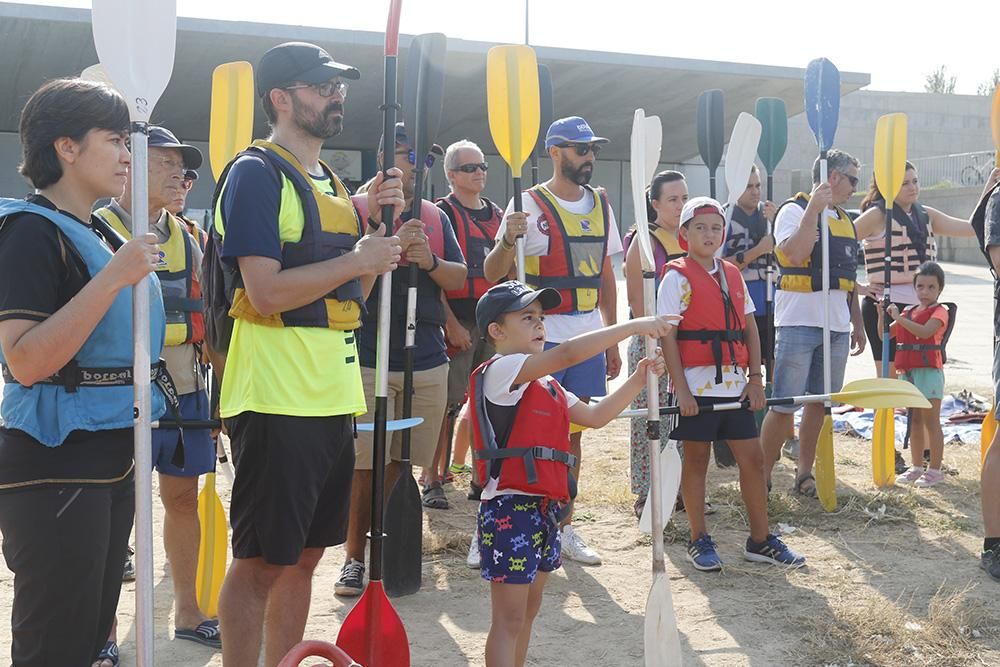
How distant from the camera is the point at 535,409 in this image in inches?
110

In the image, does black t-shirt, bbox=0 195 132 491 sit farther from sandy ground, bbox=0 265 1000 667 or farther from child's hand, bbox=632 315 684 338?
sandy ground, bbox=0 265 1000 667

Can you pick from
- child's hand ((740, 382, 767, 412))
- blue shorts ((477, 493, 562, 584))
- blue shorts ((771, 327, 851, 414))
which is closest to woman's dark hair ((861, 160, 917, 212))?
blue shorts ((771, 327, 851, 414))

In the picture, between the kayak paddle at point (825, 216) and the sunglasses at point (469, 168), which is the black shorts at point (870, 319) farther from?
the sunglasses at point (469, 168)

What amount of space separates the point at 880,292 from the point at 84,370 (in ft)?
17.9

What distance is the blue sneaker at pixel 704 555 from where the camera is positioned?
4.29 metres

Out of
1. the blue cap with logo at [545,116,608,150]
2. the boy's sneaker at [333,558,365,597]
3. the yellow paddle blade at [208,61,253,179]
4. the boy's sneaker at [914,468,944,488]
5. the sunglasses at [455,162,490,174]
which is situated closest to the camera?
the boy's sneaker at [333,558,365,597]

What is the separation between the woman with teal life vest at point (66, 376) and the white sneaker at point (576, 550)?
2.51 meters

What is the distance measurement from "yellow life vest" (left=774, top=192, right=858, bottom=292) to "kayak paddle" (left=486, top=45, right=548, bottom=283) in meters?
1.72

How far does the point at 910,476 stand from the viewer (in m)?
5.89

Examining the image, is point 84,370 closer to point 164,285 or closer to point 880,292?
point 164,285

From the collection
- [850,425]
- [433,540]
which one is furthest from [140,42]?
[850,425]

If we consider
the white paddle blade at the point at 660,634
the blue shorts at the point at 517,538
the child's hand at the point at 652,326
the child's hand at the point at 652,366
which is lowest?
the white paddle blade at the point at 660,634

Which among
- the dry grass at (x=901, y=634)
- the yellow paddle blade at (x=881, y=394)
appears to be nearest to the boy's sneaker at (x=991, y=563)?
the dry grass at (x=901, y=634)

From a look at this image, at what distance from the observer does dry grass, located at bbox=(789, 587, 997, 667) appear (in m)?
3.30
